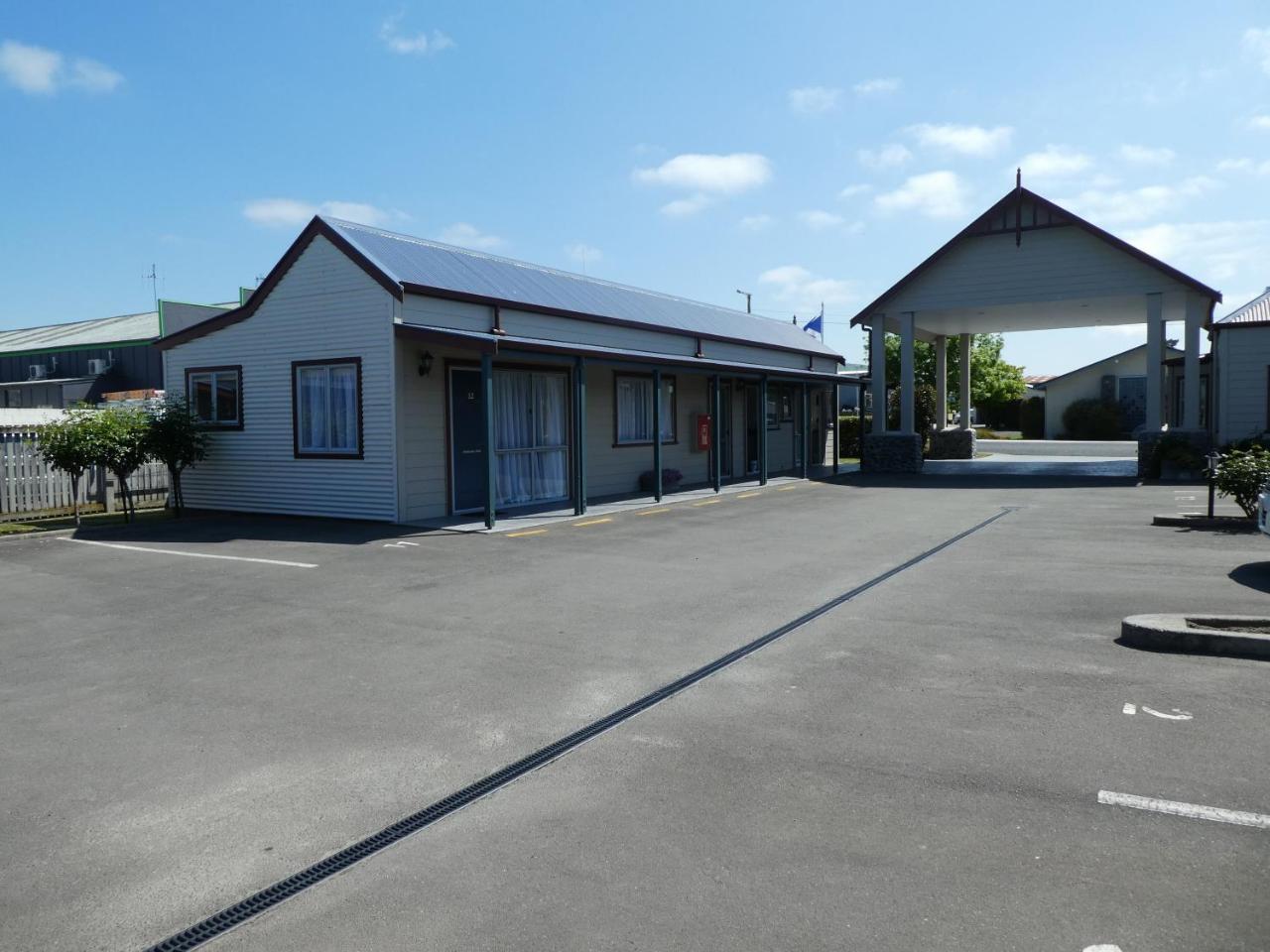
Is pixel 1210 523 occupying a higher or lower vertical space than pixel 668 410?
lower

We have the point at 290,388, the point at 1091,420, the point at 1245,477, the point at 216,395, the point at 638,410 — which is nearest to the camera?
the point at 1245,477

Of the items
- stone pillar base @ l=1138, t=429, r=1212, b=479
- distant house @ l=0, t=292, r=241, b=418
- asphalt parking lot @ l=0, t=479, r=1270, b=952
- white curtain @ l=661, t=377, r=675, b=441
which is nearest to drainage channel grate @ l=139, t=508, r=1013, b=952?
asphalt parking lot @ l=0, t=479, r=1270, b=952

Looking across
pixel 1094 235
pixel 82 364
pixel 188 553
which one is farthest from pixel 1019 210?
pixel 82 364

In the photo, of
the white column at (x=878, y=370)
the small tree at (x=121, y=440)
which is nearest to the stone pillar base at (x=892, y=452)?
the white column at (x=878, y=370)

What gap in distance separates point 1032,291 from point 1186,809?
69.9 ft

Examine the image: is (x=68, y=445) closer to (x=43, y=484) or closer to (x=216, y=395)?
(x=43, y=484)

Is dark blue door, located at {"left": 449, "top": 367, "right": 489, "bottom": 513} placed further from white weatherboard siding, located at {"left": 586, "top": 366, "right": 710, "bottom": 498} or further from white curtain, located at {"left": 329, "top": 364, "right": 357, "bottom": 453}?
white weatherboard siding, located at {"left": 586, "top": 366, "right": 710, "bottom": 498}

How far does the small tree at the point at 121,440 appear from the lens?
14.8 m

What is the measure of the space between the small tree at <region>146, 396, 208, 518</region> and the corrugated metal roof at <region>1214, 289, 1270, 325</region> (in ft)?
72.9

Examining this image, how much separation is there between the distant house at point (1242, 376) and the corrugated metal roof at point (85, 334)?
129 feet

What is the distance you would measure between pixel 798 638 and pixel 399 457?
8580 millimetres

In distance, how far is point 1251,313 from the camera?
22.2 meters

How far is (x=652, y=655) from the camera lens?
6660 millimetres

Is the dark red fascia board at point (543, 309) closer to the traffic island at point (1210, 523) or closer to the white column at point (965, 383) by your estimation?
the traffic island at point (1210, 523)
